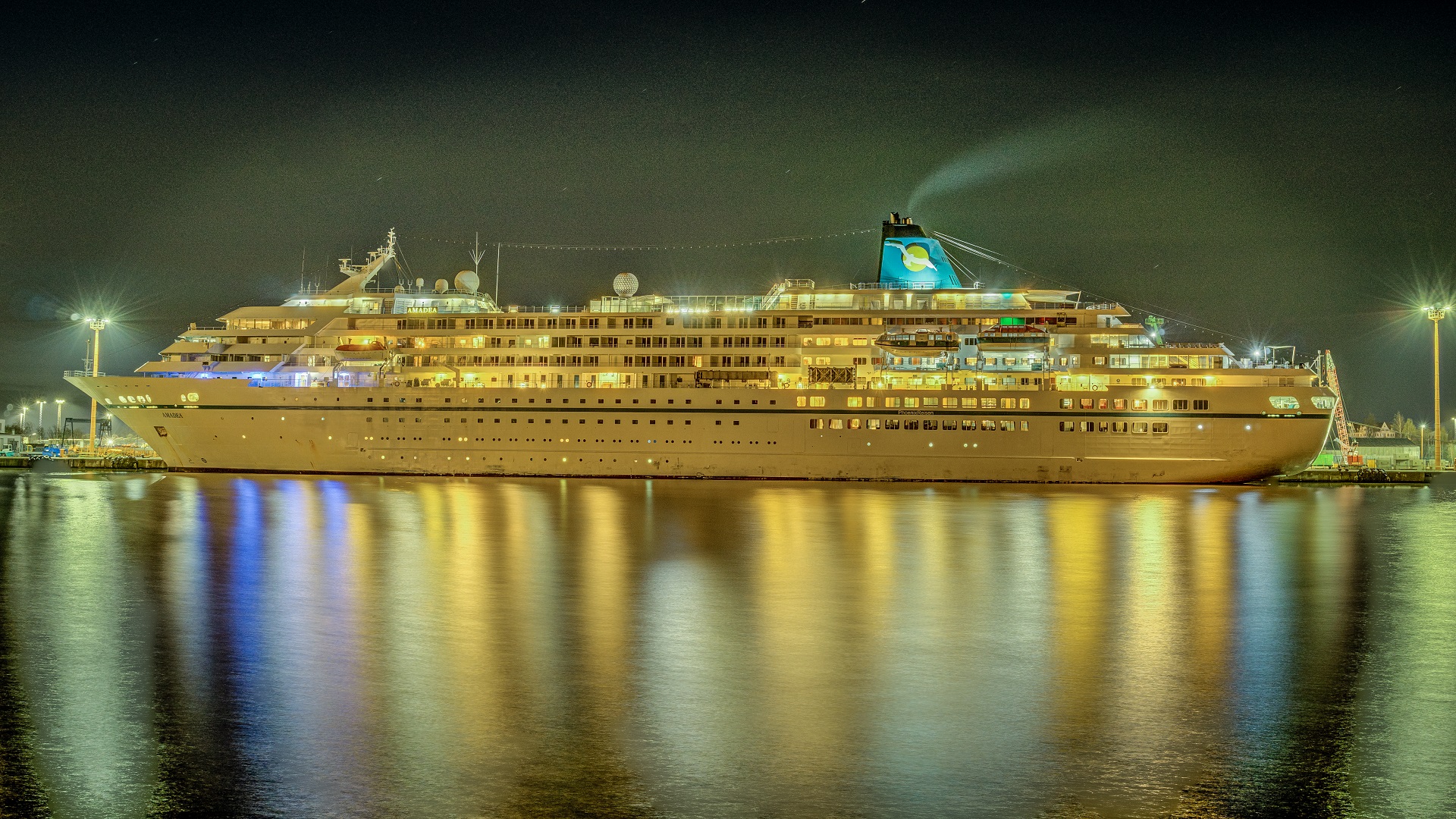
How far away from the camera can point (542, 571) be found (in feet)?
69.6

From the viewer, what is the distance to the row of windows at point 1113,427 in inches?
1788

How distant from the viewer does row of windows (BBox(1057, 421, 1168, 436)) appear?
45406 millimetres

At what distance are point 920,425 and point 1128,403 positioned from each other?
8.23 metres

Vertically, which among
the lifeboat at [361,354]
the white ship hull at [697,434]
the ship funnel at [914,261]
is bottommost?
the white ship hull at [697,434]

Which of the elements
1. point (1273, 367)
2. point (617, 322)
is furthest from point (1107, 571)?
point (617, 322)

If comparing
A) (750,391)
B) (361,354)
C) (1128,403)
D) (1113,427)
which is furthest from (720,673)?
(361,354)

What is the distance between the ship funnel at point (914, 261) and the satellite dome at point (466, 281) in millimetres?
18975

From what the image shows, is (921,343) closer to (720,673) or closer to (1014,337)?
(1014,337)

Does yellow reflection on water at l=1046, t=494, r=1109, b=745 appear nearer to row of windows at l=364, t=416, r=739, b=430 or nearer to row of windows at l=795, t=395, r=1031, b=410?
row of windows at l=795, t=395, r=1031, b=410

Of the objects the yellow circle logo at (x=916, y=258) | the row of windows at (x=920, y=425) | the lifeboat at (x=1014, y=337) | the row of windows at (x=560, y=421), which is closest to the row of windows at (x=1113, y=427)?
the row of windows at (x=920, y=425)

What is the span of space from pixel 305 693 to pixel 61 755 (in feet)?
8.66

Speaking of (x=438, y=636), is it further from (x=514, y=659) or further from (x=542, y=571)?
(x=542, y=571)

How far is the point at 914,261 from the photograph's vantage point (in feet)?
167

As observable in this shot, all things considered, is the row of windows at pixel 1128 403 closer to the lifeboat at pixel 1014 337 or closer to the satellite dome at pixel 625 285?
the lifeboat at pixel 1014 337
